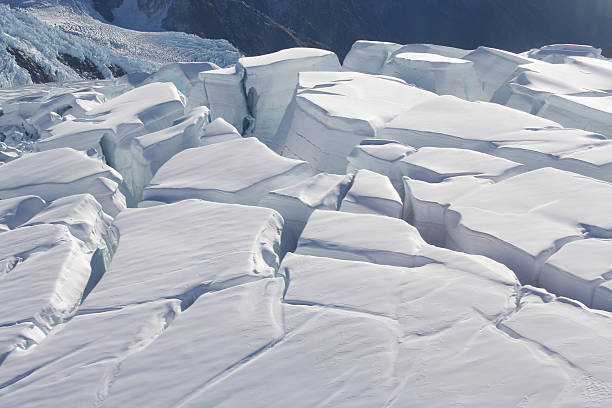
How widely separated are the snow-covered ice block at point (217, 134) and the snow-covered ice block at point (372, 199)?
1.25 m

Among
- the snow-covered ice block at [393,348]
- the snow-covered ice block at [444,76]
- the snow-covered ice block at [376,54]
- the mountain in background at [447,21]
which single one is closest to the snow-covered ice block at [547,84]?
the snow-covered ice block at [444,76]

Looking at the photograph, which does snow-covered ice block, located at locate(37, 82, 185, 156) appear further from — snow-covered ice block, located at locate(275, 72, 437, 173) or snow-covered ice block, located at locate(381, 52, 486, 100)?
snow-covered ice block, located at locate(381, 52, 486, 100)

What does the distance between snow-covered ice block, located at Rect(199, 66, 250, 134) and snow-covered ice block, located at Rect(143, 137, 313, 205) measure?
62.2 inches

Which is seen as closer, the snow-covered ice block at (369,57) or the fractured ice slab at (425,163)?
the fractured ice slab at (425,163)

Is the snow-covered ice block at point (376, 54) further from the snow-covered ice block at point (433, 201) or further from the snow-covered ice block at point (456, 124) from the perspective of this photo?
the snow-covered ice block at point (433, 201)

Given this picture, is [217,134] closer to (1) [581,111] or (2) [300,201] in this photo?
(2) [300,201]

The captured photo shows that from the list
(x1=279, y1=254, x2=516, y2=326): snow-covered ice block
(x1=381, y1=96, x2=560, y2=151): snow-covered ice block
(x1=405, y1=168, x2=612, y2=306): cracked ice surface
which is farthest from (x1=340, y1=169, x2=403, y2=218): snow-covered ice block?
(x1=381, y1=96, x2=560, y2=151): snow-covered ice block

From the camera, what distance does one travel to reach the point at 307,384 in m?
1.59

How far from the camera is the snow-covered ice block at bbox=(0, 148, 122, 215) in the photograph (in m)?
3.12

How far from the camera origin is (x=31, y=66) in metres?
11.1

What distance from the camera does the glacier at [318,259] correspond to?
5.34ft

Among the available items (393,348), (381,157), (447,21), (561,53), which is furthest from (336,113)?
(447,21)

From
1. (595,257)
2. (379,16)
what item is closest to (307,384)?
(595,257)

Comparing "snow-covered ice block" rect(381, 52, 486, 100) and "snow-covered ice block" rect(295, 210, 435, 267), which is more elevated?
"snow-covered ice block" rect(381, 52, 486, 100)
